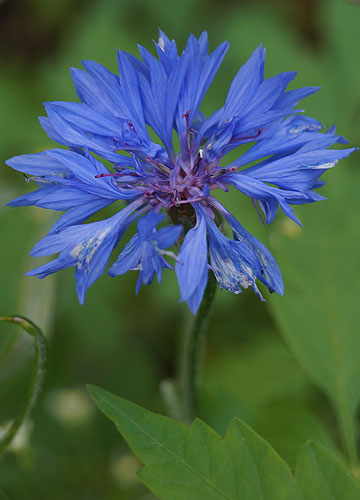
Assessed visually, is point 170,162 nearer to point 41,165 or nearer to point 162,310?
point 41,165

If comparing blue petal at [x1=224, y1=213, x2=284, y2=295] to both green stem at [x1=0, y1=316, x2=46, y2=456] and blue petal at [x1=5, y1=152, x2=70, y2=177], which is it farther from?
green stem at [x1=0, y1=316, x2=46, y2=456]

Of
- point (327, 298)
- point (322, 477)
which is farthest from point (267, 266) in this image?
point (327, 298)

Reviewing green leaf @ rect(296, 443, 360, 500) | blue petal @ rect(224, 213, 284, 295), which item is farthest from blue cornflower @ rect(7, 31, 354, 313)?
green leaf @ rect(296, 443, 360, 500)

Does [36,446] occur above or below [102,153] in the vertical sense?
below

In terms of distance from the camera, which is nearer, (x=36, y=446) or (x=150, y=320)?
(x=36, y=446)

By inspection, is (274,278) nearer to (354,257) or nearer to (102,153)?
(102,153)

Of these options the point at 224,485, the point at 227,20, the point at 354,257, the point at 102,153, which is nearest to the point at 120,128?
the point at 102,153
